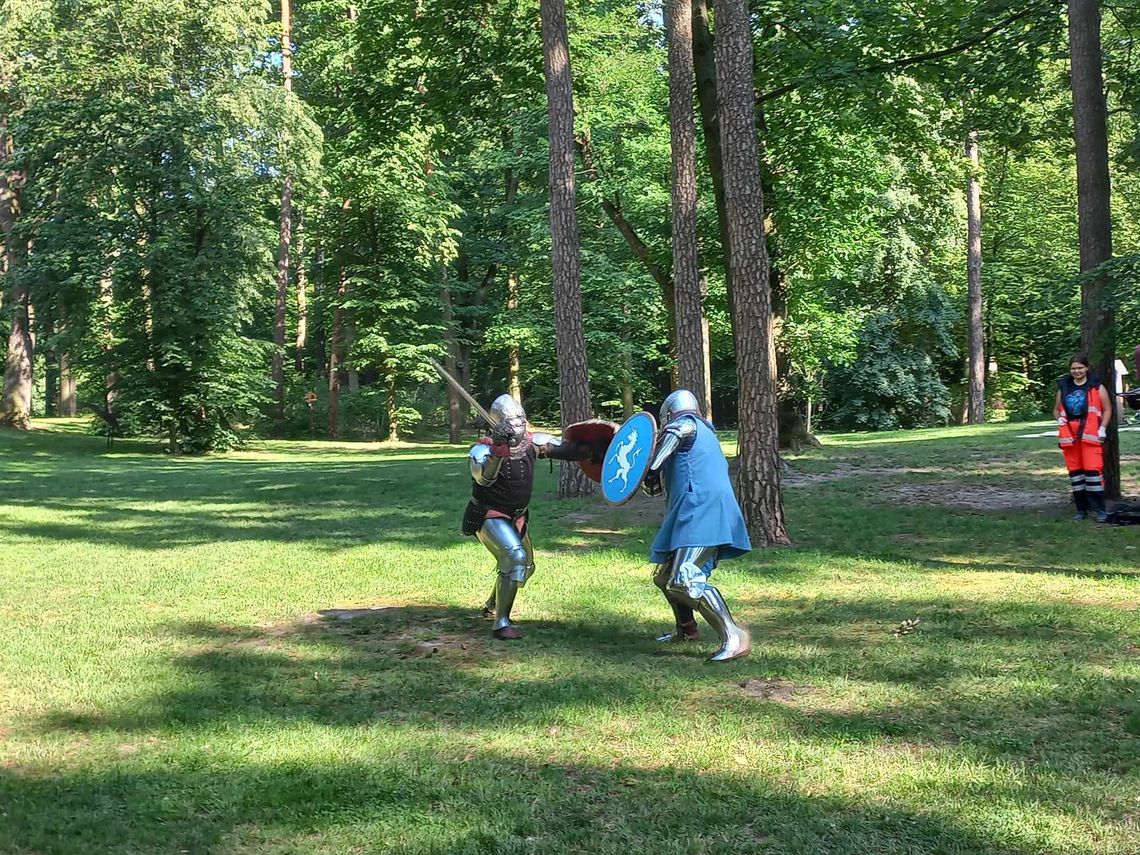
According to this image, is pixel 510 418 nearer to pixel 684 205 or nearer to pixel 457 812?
pixel 457 812

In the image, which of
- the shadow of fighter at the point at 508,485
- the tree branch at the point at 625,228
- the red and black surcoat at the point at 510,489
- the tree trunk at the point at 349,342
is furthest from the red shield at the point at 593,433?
the tree trunk at the point at 349,342

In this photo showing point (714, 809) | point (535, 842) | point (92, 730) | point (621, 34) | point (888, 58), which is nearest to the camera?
point (535, 842)

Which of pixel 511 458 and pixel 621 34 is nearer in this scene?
pixel 511 458

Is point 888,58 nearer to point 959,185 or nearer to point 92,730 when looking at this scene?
point 959,185

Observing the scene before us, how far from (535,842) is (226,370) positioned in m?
28.4

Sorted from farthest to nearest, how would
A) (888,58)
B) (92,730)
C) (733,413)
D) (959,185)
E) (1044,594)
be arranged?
(733,413) < (959,185) < (888,58) < (1044,594) < (92,730)

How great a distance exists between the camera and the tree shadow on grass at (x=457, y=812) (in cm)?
374

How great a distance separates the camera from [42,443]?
29.3 meters

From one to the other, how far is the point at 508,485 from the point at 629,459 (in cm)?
122

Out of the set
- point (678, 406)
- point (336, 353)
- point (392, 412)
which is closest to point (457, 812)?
point (678, 406)

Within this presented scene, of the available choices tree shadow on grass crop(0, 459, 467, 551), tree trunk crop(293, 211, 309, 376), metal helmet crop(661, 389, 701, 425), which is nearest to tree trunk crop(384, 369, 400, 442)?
tree trunk crop(293, 211, 309, 376)

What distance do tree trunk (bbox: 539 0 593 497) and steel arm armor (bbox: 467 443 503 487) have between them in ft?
22.1

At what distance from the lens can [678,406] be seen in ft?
21.9

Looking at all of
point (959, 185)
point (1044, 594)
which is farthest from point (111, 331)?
point (1044, 594)
